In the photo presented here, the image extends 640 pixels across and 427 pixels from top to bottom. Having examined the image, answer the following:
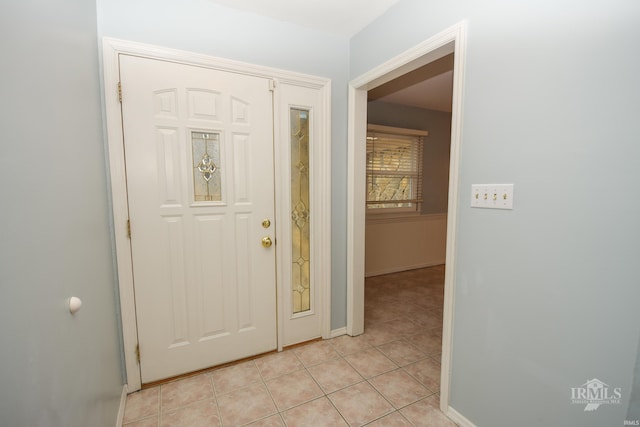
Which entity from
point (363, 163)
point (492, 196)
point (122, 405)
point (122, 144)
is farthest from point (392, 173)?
point (122, 405)

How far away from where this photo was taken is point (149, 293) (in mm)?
1744

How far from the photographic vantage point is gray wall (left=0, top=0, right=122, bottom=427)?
0.60 metres

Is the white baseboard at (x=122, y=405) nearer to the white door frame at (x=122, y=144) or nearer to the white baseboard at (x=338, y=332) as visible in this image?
the white door frame at (x=122, y=144)

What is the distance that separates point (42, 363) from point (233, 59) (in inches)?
70.4

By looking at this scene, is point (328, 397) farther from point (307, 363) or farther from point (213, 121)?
point (213, 121)

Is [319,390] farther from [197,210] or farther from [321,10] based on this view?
[321,10]

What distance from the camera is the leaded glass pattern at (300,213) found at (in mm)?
2088

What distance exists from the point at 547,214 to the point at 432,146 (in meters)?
3.54

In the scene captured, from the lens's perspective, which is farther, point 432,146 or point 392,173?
point 432,146

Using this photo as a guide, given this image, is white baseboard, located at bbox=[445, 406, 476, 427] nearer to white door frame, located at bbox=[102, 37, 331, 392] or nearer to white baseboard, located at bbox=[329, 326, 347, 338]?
white baseboard, located at bbox=[329, 326, 347, 338]

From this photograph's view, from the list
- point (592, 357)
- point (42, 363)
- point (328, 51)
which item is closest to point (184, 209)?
point (42, 363)

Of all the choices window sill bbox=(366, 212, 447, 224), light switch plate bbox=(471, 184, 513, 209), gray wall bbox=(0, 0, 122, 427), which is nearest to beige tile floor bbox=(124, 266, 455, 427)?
gray wall bbox=(0, 0, 122, 427)

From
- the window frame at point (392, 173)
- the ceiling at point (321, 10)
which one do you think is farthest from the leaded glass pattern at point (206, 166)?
the window frame at point (392, 173)

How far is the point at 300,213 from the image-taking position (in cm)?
217
